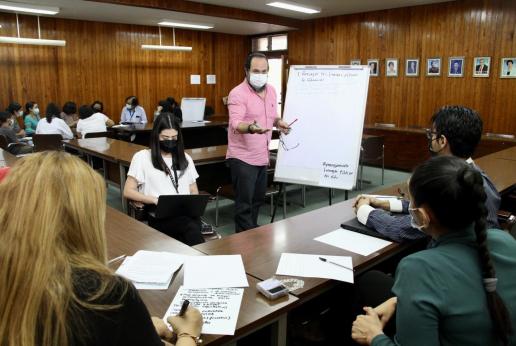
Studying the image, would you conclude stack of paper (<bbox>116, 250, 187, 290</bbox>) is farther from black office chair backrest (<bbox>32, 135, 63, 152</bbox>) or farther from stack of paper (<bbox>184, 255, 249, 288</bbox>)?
black office chair backrest (<bbox>32, 135, 63, 152</bbox>)

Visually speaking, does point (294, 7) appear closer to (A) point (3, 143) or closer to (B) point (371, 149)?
(B) point (371, 149)

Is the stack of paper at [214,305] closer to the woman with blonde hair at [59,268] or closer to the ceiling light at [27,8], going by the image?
the woman with blonde hair at [59,268]

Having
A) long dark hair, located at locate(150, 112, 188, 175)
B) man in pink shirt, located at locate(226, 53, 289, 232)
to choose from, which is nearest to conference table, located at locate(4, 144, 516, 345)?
long dark hair, located at locate(150, 112, 188, 175)

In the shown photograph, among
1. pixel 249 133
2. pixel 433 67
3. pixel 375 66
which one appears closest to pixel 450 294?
pixel 249 133

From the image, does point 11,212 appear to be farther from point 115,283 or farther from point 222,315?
point 222,315

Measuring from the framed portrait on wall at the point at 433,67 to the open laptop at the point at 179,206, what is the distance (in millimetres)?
6005

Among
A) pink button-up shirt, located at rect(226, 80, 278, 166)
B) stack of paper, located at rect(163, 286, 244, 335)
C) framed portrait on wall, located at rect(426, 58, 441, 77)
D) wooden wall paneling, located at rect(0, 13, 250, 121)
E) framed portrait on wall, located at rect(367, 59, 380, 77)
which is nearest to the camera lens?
stack of paper, located at rect(163, 286, 244, 335)

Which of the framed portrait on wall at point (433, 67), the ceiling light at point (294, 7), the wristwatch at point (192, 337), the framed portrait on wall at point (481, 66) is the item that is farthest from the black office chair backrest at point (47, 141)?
the framed portrait on wall at point (481, 66)

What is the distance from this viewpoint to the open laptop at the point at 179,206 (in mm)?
2394

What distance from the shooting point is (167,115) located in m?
2.77

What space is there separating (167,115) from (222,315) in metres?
1.75

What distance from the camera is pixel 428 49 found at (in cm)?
714

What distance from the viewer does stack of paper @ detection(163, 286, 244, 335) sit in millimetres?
1260

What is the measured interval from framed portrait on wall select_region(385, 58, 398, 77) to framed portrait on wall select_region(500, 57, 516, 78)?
1.75 meters
